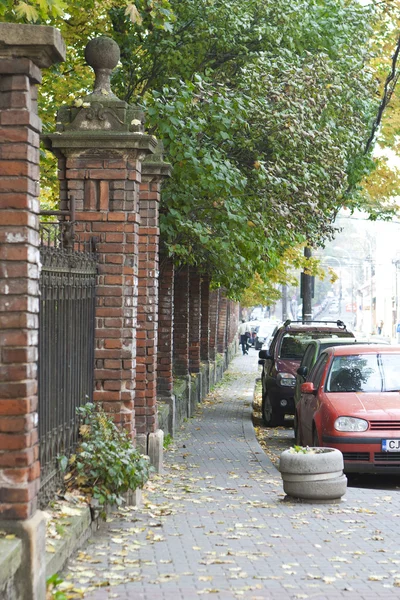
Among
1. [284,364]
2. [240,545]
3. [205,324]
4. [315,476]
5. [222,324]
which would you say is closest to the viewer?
[240,545]

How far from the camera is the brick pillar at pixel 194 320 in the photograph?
24.1 metres

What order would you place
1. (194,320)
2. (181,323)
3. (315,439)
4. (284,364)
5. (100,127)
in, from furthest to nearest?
(194,320)
(181,323)
(284,364)
(315,439)
(100,127)

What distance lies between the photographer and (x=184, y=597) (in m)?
6.32

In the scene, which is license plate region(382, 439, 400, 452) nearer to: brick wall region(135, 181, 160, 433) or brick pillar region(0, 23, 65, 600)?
brick wall region(135, 181, 160, 433)

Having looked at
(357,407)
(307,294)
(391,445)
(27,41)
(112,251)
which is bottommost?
(391,445)

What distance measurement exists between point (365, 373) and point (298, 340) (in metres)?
6.86

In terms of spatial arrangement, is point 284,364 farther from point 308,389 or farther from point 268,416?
A: point 308,389

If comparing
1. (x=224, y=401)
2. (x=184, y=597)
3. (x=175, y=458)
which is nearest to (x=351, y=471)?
(x=175, y=458)

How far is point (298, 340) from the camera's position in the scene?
2023 cm

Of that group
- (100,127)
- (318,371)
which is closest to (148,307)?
(318,371)

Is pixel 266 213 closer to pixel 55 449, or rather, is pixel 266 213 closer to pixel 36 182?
pixel 55 449

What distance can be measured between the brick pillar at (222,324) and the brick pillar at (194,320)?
1637 centimetres

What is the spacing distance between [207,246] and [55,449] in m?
8.26

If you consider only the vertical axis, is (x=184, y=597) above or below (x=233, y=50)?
below
